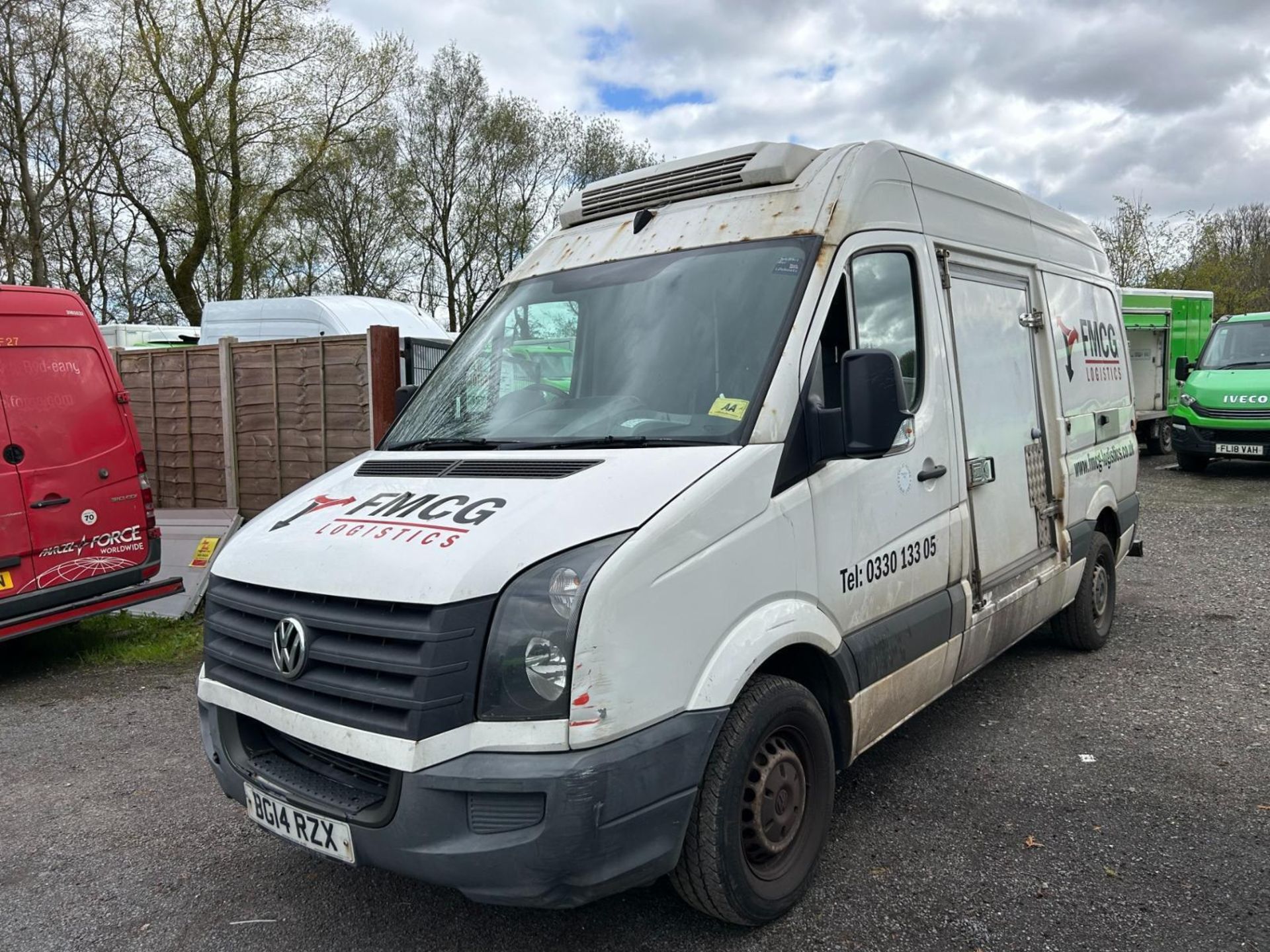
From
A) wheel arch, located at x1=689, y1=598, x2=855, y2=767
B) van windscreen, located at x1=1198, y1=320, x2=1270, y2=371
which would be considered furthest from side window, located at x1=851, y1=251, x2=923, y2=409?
van windscreen, located at x1=1198, y1=320, x2=1270, y2=371

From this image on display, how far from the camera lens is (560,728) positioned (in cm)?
238

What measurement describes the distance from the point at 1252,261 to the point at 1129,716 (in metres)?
Answer: 37.7

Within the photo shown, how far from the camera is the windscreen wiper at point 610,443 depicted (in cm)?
292

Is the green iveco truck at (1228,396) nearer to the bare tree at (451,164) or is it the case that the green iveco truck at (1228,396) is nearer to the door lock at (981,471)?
the door lock at (981,471)

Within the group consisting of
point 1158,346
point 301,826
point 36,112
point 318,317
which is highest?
point 36,112

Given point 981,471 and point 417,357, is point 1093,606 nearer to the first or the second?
point 981,471

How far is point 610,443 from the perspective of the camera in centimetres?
304

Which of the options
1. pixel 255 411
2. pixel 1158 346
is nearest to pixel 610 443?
pixel 255 411

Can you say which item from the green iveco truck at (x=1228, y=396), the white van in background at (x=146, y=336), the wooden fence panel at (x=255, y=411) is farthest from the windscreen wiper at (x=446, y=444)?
the white van in background at (x=146, y=336)

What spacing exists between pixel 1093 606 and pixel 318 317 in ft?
33.1

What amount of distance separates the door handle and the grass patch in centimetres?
113

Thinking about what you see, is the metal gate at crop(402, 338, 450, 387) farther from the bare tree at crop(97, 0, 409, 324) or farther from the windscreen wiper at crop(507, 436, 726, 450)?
the bare tree at crop(97, 0, 409, 324)

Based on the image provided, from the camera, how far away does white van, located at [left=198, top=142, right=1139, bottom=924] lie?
241 cm

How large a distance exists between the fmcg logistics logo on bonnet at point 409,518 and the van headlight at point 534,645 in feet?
1.00
